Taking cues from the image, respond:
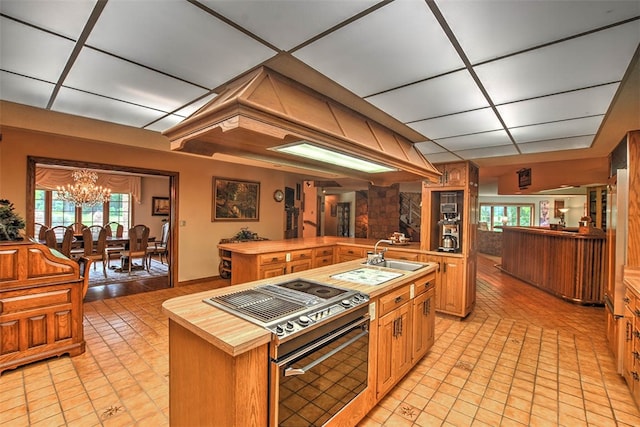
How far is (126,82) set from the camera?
6.72 feet

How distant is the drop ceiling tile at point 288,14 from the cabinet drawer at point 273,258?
292 cm

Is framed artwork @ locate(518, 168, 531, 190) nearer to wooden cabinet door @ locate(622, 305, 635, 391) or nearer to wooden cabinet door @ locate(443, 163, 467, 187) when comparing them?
wooden cabinet door @ locate(443, 163, 467, 187)

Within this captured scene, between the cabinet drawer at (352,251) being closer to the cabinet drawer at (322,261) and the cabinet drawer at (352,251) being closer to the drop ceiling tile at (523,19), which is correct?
the cabinet drawer at (322,261)

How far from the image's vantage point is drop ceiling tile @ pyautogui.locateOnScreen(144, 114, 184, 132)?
112 inches

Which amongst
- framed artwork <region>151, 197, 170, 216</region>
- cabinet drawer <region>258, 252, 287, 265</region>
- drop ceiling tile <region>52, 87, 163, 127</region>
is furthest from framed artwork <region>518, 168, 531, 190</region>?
framed artwork <region>151, 197, 170, 216</region>

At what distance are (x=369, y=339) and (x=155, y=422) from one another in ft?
4.93

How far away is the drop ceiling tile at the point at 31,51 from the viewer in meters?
1.48

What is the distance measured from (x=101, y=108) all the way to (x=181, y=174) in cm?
253

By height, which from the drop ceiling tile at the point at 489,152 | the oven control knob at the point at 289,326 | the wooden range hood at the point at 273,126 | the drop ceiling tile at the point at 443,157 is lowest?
the oven control knob at the point at 289,326

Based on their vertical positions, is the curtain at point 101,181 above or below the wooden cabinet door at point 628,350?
above

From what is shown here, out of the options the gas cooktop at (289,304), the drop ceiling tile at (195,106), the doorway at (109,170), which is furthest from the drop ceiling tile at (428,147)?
the doorway at (109,170)

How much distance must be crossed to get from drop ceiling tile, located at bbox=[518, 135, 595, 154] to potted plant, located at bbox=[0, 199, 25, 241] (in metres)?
5.14

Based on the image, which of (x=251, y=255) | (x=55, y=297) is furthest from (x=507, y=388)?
(x=55, y=297)

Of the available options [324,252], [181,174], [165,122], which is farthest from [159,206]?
A: [165,122]
